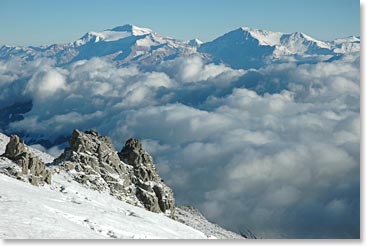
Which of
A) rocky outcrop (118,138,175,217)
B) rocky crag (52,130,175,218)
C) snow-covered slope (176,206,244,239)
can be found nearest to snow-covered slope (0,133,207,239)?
rocky crag (52,130,175,218)

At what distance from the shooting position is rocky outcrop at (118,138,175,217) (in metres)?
44.4

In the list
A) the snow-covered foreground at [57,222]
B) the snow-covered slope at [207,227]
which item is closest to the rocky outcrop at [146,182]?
the snow-covered slope at [207,227]

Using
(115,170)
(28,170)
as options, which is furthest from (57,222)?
(115,170)

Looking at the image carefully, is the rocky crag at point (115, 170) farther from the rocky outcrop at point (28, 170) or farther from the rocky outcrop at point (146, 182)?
the rocky outcrop at point (28, 170)

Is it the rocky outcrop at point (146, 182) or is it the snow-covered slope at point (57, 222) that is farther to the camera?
the rocky outcrop at point (146, 182)

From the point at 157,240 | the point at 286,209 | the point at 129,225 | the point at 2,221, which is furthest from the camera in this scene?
the point at 286,209

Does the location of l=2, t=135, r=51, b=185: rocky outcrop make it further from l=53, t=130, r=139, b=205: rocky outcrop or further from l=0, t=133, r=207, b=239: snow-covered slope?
l=53, t=130, r=139, b=205: rocky outcrop

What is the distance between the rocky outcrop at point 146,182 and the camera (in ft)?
146

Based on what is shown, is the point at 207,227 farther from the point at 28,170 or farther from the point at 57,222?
the point at 57,222

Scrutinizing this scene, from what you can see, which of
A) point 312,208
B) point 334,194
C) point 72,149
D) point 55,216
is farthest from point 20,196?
point 312,208

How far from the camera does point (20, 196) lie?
16156mm

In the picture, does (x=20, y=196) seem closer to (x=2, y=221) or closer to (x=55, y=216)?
(x=55, y=216)

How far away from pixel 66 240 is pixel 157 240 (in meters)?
3.27

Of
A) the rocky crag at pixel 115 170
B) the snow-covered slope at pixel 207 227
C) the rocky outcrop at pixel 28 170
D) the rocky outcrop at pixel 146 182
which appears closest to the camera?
the rocky outcrop at pixel 28 170
